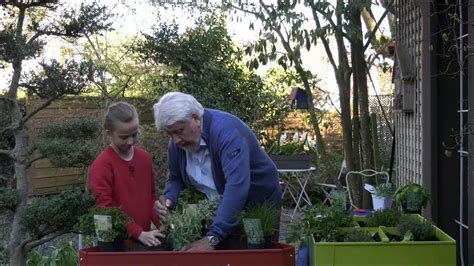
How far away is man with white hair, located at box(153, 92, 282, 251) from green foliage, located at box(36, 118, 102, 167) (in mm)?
458

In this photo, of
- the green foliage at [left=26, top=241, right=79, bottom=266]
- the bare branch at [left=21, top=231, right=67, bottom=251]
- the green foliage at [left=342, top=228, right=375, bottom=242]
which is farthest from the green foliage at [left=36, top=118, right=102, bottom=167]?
the green foliage at [left=342, top=228, right=375, bottom=242]

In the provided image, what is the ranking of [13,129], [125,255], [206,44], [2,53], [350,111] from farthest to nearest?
[206,44], [350,111], [13,129], [2,53], [125,255]

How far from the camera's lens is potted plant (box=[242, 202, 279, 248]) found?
83.9 inches

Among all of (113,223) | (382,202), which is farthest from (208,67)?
(113,223)

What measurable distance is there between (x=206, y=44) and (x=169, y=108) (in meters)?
5.01

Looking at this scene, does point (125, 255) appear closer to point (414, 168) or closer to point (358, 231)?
point (358, 231)

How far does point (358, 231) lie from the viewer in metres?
2.54

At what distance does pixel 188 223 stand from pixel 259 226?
1.03 ft

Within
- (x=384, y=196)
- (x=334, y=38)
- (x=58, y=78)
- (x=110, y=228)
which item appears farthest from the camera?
(x=334, y=38)

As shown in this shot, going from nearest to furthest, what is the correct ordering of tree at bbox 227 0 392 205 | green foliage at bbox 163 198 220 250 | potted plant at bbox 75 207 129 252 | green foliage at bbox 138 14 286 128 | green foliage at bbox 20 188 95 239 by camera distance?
potted plant at bbox 75 207 129 252 → green foliage at bbox 163 198 220 250 → green foliage at bbox 20 188 95 239 → tree at bbox 227 0 392 205 → green foliage at bbox 138 14 286 128

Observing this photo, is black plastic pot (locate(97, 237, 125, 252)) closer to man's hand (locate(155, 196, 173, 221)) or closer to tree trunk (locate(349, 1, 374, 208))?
man's hand (locate(155, 196, 173, 221))

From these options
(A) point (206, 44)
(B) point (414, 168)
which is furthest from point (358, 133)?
(A) point (206, 44)

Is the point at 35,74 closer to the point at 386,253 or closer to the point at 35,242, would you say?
the point at 35,242

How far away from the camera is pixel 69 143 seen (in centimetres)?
296
